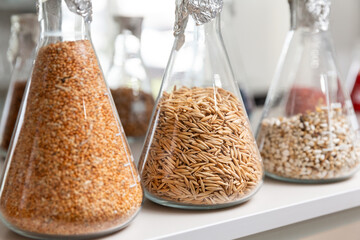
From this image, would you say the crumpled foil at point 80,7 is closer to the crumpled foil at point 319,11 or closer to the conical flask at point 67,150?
the conical flask at point 67,150

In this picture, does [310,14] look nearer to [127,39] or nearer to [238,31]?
[127,39]

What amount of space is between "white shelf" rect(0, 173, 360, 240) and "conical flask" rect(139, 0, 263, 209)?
0.05 feet

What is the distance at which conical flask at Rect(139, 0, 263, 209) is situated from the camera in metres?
0.49

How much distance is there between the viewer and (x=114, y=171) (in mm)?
441

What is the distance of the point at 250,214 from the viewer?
500mm

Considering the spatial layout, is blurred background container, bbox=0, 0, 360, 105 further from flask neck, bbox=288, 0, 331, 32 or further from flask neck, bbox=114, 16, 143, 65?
flask neck, bbox=288, 0, 331, 32

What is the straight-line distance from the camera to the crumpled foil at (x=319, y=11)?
62cm

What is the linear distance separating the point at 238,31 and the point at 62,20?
1139 millimetres

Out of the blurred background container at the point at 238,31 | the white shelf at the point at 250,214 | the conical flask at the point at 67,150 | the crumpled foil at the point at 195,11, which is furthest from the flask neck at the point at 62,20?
the blurred background container at the point at 238,31

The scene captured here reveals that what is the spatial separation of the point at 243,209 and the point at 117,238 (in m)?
0.16

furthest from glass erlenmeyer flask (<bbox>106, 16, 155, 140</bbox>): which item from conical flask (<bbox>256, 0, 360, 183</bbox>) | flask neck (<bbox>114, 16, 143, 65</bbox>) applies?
conical flask (<bbox>256, 0, 360, 183</bbox>)

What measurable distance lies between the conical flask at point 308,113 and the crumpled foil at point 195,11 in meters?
0.19

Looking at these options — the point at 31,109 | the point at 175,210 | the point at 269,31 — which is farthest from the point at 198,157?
the point at 269,31

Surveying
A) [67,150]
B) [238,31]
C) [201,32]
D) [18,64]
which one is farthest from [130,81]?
[238,31]
